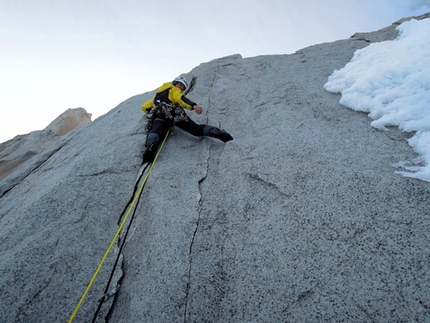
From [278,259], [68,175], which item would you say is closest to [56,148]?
[68,175]

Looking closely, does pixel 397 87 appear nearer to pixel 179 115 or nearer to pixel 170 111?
pixel 179 115

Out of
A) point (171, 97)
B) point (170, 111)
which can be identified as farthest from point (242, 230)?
point (171, 97)

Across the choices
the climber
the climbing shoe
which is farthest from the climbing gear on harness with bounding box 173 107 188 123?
the climbing shoe

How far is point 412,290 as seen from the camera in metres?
2.40

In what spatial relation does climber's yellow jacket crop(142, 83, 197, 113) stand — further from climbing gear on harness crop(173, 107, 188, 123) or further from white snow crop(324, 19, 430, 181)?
white snow crop(324, 19, 430, 181)

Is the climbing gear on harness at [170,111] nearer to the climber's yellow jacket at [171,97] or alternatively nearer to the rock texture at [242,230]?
the climber's yellow jacket at [171,97]

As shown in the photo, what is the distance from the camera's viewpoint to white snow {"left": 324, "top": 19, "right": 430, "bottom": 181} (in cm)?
414

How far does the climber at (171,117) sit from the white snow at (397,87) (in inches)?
133

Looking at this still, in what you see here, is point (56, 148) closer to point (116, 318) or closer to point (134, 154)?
point (134, 154)

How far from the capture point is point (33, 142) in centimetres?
1455

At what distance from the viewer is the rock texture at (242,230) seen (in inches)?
107

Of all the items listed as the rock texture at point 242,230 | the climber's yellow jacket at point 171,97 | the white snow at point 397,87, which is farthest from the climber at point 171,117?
the white snow at point 397,87

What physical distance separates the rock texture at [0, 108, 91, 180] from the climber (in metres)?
8.71

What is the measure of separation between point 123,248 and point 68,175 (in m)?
2.48
